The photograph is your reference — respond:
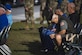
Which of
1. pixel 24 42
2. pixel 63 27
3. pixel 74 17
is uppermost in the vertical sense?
pixel 63 27

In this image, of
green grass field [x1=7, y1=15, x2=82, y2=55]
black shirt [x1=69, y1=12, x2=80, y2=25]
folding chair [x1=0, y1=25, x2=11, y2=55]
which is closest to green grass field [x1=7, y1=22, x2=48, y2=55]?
green grass field [x1=7, y1=15, x2=82, y2=55]

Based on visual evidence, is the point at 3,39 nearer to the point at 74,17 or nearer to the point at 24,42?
the point at 74,17

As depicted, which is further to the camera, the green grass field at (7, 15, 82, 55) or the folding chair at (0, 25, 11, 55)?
the green grass field at (7, 15, 82, 55)

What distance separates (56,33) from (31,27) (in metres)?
6.10

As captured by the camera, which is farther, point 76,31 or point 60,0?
point 60,0

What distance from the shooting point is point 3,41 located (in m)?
8.38

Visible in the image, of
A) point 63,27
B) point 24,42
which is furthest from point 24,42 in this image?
point 63,27

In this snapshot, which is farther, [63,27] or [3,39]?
[63,27]

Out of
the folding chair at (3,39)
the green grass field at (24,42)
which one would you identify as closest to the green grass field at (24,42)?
the green grass field at (24,42)

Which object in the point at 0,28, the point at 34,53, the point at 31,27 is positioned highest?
the point at 0,28

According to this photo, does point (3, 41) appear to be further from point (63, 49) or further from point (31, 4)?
point (31, 4)

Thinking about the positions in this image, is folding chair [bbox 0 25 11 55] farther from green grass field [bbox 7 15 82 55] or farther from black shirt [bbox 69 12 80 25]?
black shirt [bbox 69 12 80 25]

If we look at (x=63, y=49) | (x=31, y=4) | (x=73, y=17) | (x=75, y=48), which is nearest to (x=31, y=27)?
(x=31, y=4)

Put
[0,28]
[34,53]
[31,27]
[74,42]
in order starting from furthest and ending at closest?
[31,27] < [34,53] < [74,42] < [0,28]
